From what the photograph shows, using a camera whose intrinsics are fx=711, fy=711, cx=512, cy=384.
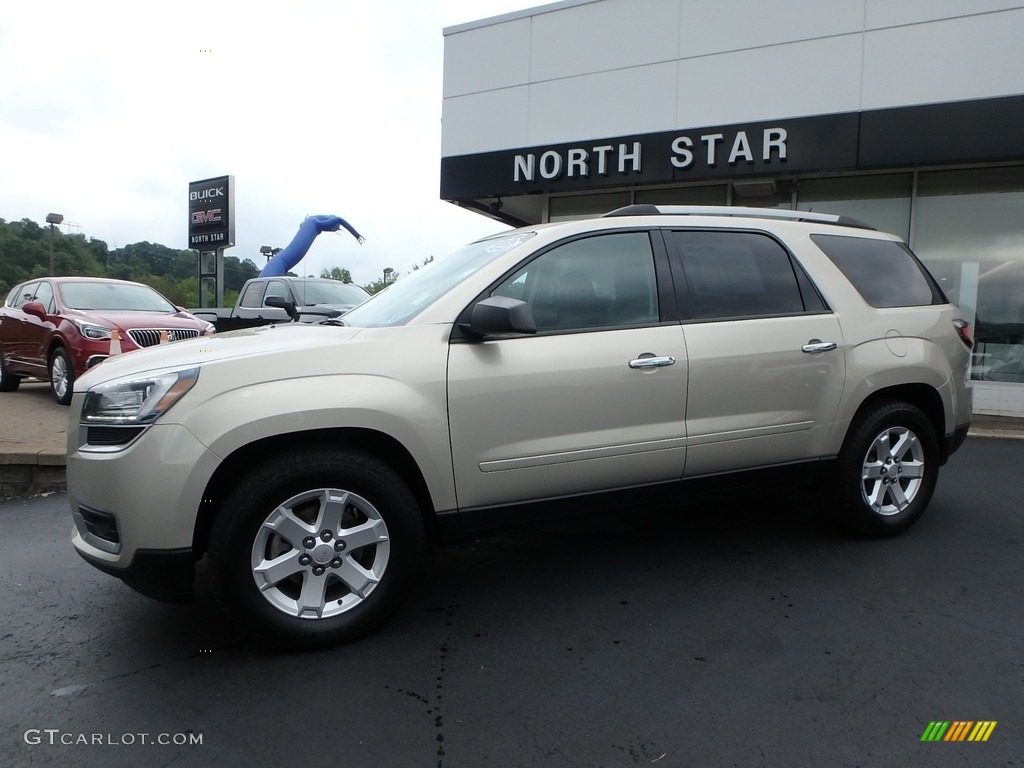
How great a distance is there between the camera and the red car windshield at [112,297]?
29.3ft

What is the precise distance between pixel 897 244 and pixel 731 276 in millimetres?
1457

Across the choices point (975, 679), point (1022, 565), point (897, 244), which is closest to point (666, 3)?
point (897, 244)

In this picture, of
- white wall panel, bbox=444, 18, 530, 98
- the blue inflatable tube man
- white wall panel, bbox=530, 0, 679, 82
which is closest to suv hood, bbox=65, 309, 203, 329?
white wall panel, bbox=444, 18, 530, 98

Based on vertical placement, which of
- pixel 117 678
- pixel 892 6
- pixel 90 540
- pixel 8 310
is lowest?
pixel 117 678

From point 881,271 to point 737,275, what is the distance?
1123 millimetres

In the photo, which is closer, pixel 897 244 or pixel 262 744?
pixel 262 744

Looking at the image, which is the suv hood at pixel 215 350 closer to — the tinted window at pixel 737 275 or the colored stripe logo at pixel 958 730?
the tinted window at pixel 737 275

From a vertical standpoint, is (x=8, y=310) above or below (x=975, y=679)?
above

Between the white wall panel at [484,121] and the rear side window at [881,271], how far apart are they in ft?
25.6

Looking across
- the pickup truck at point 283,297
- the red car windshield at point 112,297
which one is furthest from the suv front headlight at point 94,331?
the pickup truck at point 283,297

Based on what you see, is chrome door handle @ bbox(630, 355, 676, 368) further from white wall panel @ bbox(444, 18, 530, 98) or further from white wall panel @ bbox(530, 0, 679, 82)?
white wall panel @ bbox(444, 18, 530, 98)

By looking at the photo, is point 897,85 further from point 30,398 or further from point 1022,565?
point 30,398

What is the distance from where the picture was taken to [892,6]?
9008 mm

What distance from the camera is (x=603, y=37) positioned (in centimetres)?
1078
